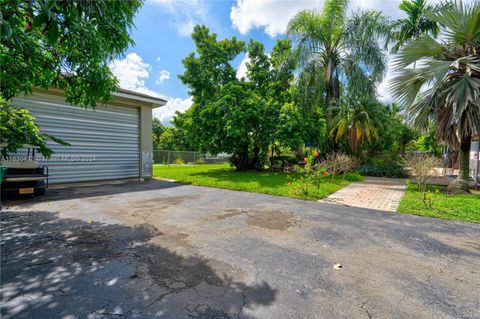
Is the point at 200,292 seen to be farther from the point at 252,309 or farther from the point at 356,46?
the point at 356,46

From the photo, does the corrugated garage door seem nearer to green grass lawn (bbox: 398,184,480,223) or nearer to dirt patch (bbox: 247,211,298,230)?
dirt patch (bbox: 247,211,298,230)

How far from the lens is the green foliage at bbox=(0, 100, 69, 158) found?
285 cm

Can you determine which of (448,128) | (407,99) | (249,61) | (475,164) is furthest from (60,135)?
(475,164)

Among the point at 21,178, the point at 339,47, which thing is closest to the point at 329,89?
the point at 339,47

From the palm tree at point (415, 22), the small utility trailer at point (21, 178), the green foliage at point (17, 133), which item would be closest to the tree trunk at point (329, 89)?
the palm tree at point (415, 22)

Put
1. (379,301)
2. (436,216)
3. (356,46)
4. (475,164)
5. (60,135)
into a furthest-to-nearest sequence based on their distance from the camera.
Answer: (356,46) < (475,164) < (60,135) < (436,216) < (379,301)

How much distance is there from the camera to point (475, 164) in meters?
9.91

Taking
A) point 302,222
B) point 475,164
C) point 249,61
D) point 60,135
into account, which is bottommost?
point 302,222

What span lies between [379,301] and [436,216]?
4.45 meters

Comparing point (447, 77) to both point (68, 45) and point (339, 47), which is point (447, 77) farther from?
point (68, 45)

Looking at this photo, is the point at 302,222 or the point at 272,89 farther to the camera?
the point at 272,89

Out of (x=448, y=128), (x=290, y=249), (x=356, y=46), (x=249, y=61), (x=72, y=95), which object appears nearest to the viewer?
(x=290, y=249)

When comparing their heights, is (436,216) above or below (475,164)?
below

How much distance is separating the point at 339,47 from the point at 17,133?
573 inches
